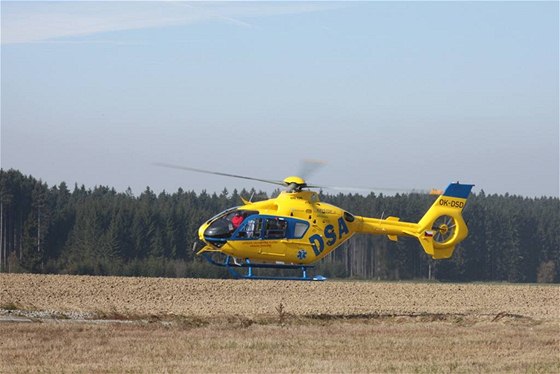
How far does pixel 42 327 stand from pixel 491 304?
18622 mm

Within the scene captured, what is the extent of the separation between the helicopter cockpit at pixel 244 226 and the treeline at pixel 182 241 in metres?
30.4

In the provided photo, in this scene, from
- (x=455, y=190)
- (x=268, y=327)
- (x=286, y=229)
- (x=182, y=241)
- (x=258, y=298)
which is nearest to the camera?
(x=268, y=327)

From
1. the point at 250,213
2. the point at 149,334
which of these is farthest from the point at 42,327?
the point at 250,213

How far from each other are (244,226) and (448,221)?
6781 millimetres

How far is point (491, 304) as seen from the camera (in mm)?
39844

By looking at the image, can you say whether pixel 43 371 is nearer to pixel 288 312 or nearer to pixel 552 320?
pixel 288 312

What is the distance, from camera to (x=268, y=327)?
2911 centimetres

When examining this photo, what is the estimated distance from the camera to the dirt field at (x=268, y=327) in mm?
21516

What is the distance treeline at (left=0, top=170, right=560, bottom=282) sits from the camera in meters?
65.8

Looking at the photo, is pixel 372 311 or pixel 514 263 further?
pixel 514 263

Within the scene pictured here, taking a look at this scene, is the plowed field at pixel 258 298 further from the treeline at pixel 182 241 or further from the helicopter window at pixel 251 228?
the treeline at pixel 182 241

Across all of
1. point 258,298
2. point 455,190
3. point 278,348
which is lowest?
point 278,348

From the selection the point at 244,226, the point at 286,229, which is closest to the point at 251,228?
the point at 244,226

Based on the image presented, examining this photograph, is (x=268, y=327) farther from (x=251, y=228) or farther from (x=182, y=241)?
(x=182, y=241)
